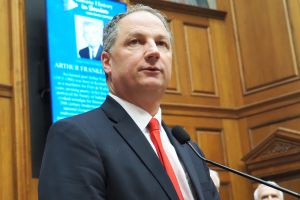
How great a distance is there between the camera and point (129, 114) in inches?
69.6

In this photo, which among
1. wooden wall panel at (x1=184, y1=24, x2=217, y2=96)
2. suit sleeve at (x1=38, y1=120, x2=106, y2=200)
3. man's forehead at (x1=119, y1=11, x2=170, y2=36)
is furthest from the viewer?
wooden wall panel at (x1=184, y1=24, x2=217, y2=96)

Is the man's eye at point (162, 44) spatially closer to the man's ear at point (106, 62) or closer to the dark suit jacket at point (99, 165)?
the man's ear at point (106, 62)

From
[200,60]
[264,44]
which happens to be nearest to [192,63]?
[200,60]

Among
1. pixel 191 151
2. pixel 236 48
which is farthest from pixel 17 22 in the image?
pixel 191 151

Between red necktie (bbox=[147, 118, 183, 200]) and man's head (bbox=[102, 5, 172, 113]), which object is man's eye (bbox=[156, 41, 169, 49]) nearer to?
man's head (bbox=[102, 5, 172, 113])

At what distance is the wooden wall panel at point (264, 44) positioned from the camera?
6.39 meters

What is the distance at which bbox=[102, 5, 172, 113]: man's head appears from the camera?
1.77 meters

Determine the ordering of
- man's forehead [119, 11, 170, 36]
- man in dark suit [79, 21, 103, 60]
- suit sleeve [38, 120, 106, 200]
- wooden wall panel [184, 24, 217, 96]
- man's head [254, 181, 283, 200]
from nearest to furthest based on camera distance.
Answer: suit sleeve [38, 120, 106, 200] < man's forehead [119, 11, 170, 36] < man's head [254, 181, 283, 200] < man in dark suit [79, 21, 103, 60] < wooden wall panel [184, 24, 217, 96]

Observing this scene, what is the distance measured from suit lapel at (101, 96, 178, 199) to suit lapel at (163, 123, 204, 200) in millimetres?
165

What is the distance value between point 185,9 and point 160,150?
16.7ft

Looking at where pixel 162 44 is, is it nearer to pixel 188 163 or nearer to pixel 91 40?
pixel 188 163

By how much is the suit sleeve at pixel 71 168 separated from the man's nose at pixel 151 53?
0.35 m

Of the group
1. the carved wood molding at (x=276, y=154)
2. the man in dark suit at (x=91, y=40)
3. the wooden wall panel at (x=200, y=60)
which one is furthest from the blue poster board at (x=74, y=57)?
the carved wood molding at (x=276, y=154)

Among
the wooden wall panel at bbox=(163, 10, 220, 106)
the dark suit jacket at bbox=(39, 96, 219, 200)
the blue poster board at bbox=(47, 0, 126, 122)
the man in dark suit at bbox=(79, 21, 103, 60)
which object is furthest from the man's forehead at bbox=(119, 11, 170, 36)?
the wooden wall panel at bbox=(163, 10, 220, 106)
